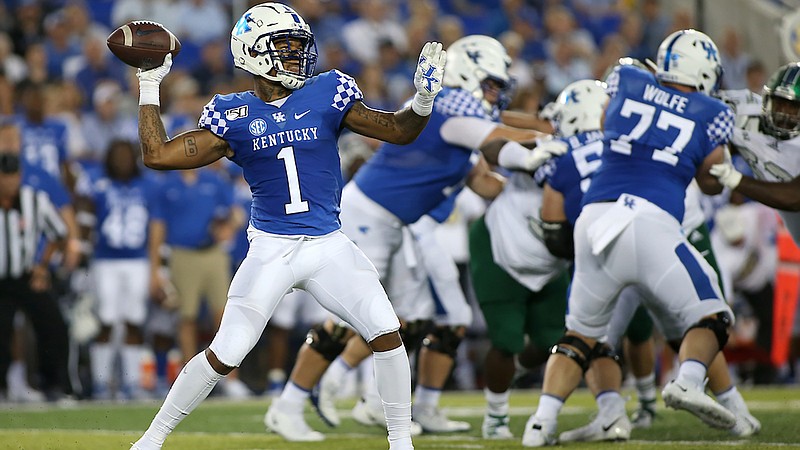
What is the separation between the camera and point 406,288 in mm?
7008

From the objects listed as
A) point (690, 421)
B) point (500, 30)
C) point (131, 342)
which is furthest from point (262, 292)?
point (500, 30)

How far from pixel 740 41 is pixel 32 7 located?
7.35 metres

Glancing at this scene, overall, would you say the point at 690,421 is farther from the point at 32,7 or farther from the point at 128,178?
the point at 32,7

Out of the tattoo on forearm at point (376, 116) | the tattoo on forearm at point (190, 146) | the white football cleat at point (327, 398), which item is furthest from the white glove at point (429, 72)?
the white football cleat at point (327, 398)

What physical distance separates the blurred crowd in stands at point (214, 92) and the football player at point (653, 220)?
3.71m

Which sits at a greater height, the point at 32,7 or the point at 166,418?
the point at 32,7

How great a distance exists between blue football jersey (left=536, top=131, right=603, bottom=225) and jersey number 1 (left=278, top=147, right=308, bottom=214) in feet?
5.94

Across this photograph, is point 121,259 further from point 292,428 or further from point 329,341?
point 292,428

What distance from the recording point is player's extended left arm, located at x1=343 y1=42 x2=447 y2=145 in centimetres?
476

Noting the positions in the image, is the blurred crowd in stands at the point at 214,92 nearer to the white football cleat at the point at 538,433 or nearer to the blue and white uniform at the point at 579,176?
the blue and white uniform at the point at 579,176

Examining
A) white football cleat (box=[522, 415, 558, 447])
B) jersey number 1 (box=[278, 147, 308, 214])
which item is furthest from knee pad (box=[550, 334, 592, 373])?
jersey number 1 (box=[278, 147, 308, 214])

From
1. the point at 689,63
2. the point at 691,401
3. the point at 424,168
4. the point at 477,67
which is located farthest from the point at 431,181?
the point at 691,401

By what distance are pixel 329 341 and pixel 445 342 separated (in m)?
0.72

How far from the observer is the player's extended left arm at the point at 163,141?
4.83 meters
